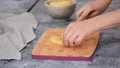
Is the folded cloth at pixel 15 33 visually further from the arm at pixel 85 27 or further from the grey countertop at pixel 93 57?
the arm at pixel 85 27

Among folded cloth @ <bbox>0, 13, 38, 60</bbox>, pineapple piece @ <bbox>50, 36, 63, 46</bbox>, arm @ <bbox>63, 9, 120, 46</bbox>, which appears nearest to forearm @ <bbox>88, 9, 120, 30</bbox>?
arm @ <bbox>63, 9, 120, 46</bbox>

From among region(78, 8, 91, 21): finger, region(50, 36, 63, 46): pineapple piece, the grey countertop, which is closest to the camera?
the grey countertop

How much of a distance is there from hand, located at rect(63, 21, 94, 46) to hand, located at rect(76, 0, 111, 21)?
0.63ft

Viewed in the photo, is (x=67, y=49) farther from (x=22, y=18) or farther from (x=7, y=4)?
(x=7, y=4)

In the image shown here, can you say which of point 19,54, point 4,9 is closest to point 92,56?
point 19,54

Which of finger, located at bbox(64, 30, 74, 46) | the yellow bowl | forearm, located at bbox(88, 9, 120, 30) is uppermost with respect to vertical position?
forearm, located at bbox(88, 9, 120, 30)

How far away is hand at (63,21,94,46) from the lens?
786 mm

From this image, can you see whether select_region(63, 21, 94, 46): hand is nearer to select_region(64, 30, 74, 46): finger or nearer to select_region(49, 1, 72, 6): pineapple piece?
select_region(64, 30, 74, 46): finger

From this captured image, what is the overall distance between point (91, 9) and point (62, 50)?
0.29 meters

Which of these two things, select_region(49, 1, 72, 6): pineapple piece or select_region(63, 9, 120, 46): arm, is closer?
select_region(63, 9, 120, 46): arm

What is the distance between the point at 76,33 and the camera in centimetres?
79

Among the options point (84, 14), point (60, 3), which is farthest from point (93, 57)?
point (60, 3)

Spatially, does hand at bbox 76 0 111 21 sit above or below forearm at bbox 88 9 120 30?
below

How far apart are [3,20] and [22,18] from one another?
0.29 feet
